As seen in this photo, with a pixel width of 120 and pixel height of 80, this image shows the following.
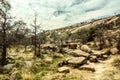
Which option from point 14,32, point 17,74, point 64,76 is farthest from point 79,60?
point 17,74

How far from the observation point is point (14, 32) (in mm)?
27828

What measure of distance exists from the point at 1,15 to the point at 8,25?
60.6 inches

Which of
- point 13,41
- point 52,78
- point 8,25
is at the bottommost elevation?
point 52,78

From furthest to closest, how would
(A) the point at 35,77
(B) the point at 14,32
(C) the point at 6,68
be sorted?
(B) the point at 14,32 → (C) the point at 6,68 → (A) the point at 35,77

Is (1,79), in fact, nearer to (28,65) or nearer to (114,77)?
(28,65)

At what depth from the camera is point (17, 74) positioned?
1784 cm

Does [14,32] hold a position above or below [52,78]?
above

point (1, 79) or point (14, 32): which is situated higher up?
point (14, 32)

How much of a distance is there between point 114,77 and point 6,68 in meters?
10.9

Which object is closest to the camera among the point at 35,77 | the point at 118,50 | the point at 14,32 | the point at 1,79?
the point at 1,79

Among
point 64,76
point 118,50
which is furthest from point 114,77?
point 118,50

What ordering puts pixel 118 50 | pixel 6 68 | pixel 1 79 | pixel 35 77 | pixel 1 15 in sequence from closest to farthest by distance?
1. pixel 1 79
2. pixel 35 77
3. pixel 6 68
4. pixel 1 15
5. pixel 118 50

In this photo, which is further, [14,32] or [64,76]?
[14,32]

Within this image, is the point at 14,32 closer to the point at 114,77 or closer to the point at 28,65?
the point at 28,65
